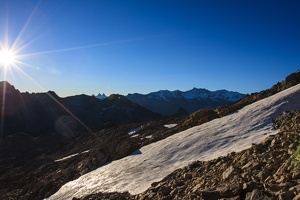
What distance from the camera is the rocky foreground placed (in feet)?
23.6

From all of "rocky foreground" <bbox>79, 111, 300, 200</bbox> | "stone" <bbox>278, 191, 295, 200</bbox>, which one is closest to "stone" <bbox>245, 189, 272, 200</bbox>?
"rocky foreground" <bbox>79, 111, 300, 200</bbox>

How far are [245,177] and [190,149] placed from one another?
9.42 metres

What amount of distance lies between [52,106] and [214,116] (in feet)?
367

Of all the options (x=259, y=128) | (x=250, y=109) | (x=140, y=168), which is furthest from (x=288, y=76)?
(x=140, y=168)

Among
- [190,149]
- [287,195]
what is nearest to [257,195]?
[287,195]

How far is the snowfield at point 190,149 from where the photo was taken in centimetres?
1597

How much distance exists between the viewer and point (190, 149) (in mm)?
18422

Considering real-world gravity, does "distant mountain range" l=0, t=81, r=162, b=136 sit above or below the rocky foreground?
above

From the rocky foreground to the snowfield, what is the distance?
4.01ft

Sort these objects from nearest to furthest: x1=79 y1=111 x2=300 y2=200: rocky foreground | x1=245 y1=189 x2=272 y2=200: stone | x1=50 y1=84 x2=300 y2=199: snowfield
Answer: x1=245 y1=189 x2=272 y2=200: stone, x1=79 y1=111 x2=300 y2=200: rocky foreground, x1=50 y1=84 x2=300 y2=199: snowfield

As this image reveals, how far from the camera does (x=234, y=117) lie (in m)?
20.8

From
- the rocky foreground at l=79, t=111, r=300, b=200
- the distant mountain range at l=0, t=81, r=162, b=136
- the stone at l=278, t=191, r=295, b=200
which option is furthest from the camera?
the distant mountain range at l=0, t=81, r=162, b=136

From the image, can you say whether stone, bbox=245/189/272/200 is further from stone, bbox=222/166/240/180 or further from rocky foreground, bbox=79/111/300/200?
stone, bbox=222/166/240/180

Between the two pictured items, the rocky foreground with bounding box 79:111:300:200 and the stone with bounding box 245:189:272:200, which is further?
the rocky foreground with bounding box 79:111:300:200
